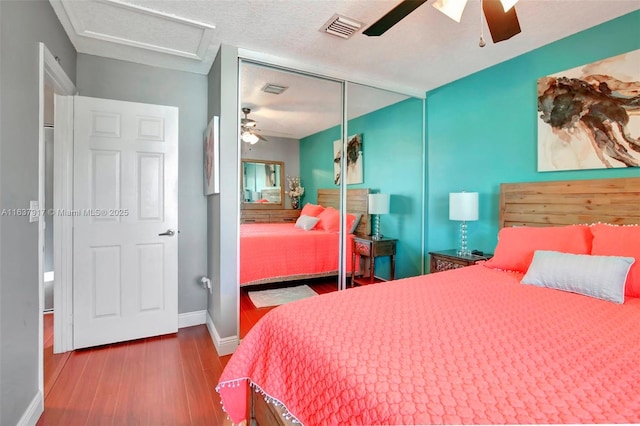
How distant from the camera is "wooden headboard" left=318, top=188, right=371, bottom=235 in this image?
10.7ft

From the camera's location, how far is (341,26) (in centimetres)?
230

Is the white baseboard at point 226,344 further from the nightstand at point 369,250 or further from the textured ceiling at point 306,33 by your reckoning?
the textured ceiling at point 306,33

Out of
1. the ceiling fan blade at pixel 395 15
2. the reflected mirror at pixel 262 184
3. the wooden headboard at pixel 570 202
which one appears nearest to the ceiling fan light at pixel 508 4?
the ceiling fan blade at pixel 395 15

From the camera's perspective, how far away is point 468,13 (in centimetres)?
219

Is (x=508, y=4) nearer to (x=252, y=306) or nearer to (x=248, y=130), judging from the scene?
(x=248, y=130)

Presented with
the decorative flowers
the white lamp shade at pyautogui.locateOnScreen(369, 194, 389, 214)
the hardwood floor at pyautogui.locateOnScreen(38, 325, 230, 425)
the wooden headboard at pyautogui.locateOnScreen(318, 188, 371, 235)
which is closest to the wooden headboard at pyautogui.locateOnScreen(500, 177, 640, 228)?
the white lamp shade at pyautogui.locateOnScreen(369, 194, 389, 214)

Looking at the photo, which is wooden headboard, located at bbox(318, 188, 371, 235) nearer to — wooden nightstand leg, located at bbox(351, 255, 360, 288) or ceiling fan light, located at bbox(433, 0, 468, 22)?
wooden nightstand leg, located at bbox(351, 255, 360, 288)

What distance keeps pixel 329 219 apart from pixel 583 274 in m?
2.06

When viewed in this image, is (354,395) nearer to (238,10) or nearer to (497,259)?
(497,259)

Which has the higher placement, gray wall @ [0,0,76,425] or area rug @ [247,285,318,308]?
gray wall @ [0,0,76,425]

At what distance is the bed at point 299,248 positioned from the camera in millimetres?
2957

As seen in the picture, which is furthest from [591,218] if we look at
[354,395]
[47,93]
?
[47,93]

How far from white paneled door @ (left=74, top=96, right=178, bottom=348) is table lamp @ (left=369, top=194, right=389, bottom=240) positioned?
1.94m

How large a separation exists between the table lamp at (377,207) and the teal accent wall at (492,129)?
0.60 meters
